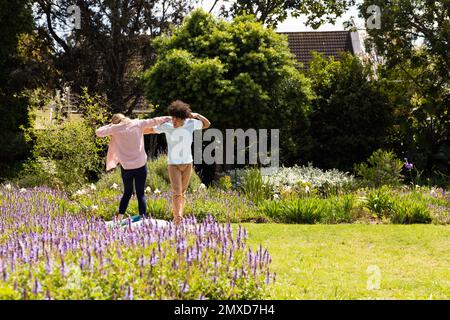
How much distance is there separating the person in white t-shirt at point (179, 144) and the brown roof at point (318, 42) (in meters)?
19.1

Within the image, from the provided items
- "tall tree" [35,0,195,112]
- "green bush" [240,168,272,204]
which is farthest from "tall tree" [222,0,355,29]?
"green bush" [240,168,272,204]

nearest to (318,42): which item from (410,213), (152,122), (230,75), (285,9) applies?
(285,9)

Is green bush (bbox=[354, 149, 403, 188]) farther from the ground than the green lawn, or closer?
farther from the ground

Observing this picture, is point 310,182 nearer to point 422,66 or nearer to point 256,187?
point 256,187

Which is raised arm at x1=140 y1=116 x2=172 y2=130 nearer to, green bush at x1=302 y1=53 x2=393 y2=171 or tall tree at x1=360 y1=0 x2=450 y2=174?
green bush at x1=302 y1=53 x2=393 y2=171

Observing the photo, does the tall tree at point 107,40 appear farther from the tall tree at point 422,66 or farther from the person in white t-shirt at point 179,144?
the person in white t-shirt at point 179,144

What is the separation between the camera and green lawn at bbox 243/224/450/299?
526cm

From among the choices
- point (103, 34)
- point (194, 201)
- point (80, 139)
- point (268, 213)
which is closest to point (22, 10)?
point (103, 34)

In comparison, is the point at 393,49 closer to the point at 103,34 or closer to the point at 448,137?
the point at 448,137

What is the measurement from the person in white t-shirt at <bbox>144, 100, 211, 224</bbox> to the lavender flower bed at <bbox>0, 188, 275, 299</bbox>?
204cm

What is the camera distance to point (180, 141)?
7586 mm

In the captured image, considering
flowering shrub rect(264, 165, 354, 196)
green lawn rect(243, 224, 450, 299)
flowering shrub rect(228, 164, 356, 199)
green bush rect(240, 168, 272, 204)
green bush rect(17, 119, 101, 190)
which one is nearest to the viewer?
green lawn rect(243, 224, 450, 299)

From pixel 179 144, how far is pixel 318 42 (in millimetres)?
20243

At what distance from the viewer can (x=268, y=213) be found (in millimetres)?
9484
